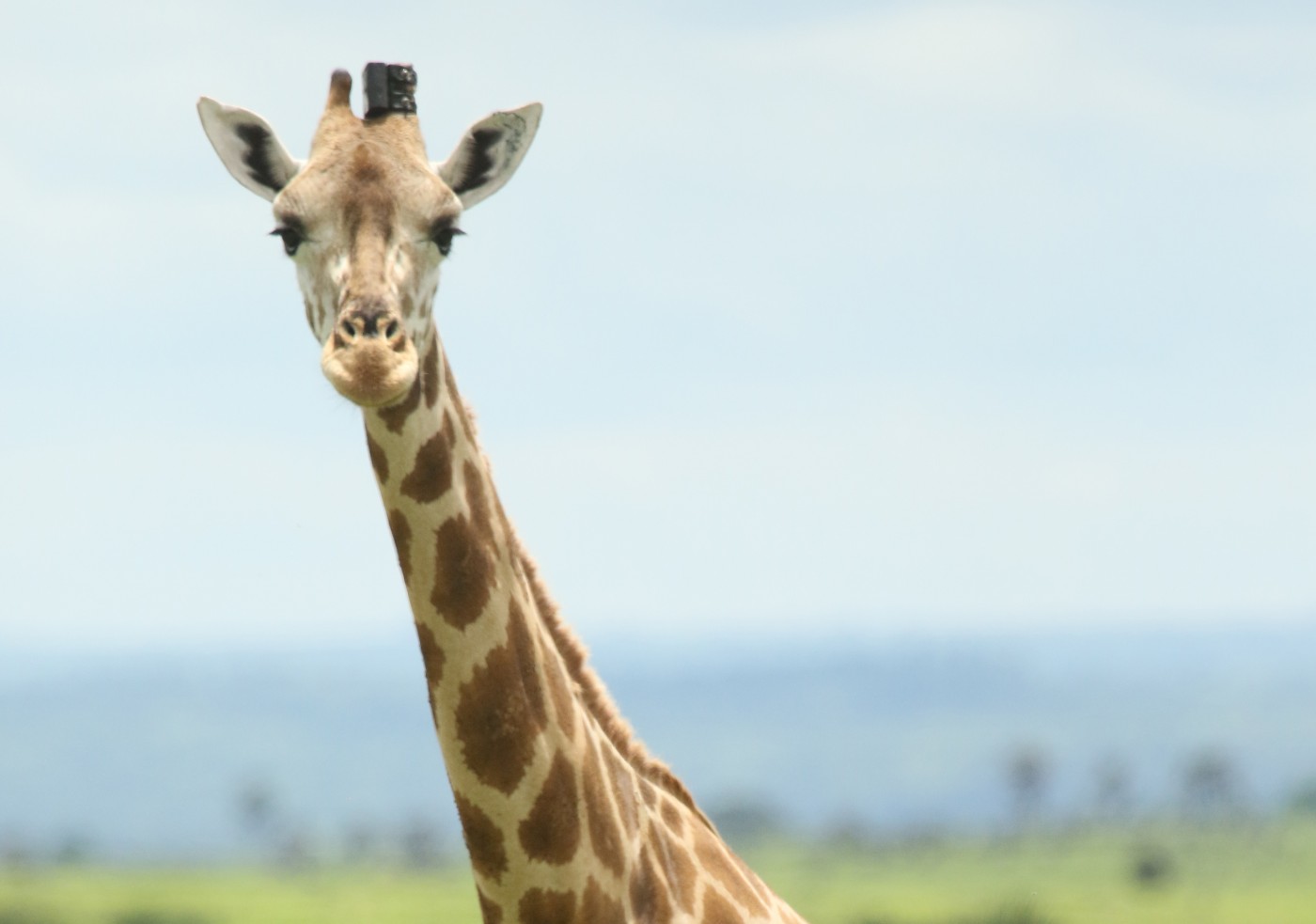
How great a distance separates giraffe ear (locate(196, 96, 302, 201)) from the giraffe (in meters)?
0.01

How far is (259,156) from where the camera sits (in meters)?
12.3

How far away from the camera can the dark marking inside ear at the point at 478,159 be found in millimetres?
A: 12320

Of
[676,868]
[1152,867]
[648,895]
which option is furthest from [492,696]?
[1152,867]

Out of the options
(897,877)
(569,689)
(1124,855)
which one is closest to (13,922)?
(897,877)

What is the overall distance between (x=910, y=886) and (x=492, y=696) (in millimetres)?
156139

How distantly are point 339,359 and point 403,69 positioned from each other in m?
2.40

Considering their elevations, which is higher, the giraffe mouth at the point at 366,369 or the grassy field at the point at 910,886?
the giraffe mouth at the point at 366,369

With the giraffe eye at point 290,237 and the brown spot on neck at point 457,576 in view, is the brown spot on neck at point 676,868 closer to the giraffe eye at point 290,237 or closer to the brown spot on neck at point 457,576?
the brown spot on neck at point 457,576

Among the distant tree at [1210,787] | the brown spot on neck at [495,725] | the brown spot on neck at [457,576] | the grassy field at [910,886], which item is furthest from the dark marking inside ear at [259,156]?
the distant tree at [1210,787]

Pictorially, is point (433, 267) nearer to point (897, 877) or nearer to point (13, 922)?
point (13, 922)

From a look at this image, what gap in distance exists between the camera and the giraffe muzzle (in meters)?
10.6

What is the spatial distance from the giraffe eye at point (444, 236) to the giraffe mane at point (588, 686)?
3.20ft

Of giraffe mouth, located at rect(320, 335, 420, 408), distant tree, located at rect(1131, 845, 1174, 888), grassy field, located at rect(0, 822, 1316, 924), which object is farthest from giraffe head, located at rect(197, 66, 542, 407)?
distant tree, located at rect(1131, 845, 1174, 888)

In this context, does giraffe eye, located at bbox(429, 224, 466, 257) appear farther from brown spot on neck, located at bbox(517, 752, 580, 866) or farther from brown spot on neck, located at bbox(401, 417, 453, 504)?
brown spot on neck, located at bbox(517, 752, 580, 866)
